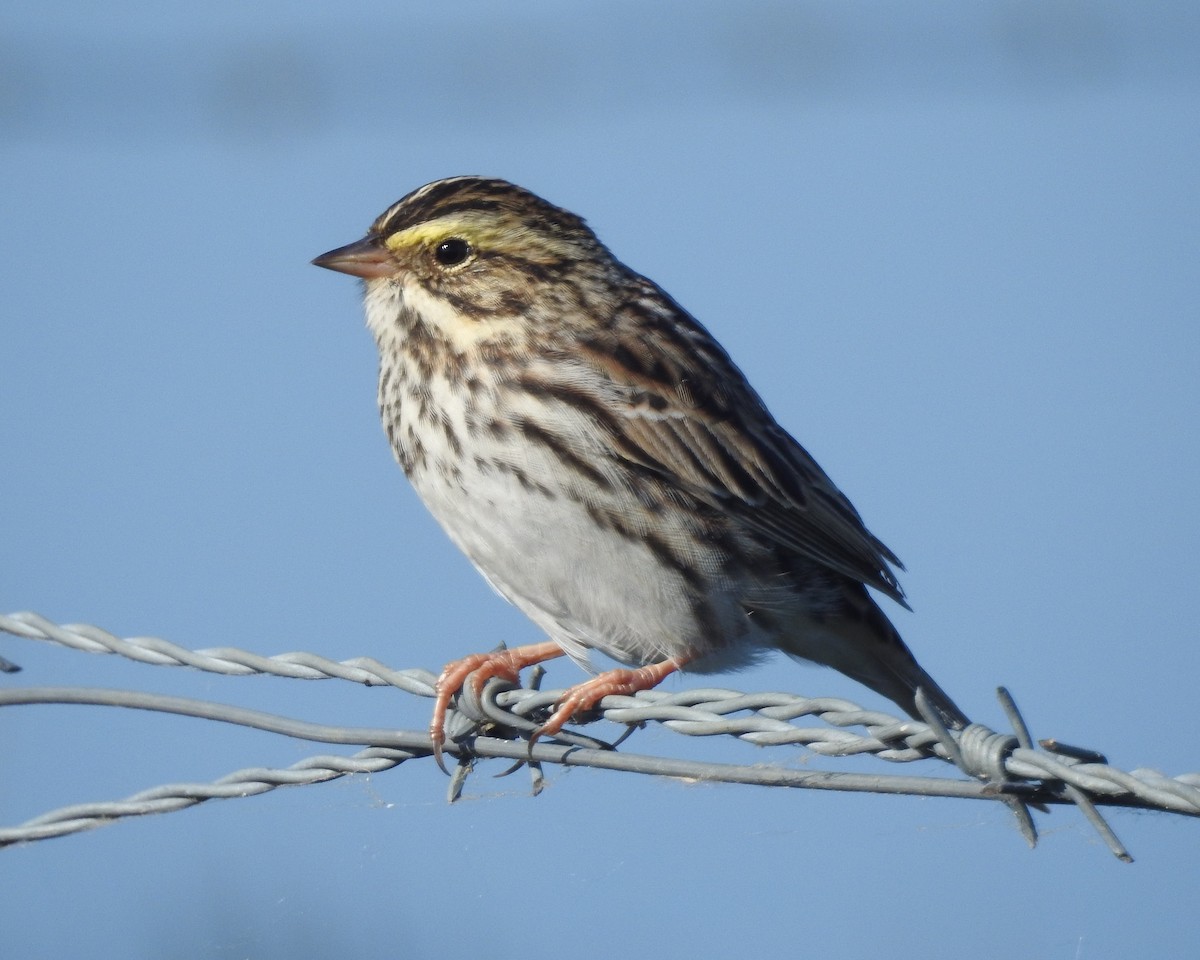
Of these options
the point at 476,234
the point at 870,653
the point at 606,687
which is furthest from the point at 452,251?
the point at 870,653

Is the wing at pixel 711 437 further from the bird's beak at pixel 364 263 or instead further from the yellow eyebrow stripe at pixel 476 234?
the bird's beak at pixel 364 263

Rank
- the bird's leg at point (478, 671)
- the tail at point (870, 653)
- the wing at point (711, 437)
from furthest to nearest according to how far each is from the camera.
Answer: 1. the tail at point (870, 653)
2. the wing at point (711, 437)
3. the bird's leg at point (478, 671)

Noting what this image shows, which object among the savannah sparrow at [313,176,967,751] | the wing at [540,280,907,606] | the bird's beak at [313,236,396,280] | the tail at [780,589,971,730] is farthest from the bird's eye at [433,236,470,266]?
the tail at [780,589,971,730]

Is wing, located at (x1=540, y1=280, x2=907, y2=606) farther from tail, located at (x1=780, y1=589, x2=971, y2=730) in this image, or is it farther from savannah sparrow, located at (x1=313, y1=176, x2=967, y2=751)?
tail, located at (x1=780, y1=589, x2=971, y2=730)

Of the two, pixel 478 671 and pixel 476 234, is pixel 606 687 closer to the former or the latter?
pixel 478 671

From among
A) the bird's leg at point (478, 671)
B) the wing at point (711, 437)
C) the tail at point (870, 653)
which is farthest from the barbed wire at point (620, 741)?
the tail at point (870, 653)

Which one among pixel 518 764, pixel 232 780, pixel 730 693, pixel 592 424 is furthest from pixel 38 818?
pixel 592 424

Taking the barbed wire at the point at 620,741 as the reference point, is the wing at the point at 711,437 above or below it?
above

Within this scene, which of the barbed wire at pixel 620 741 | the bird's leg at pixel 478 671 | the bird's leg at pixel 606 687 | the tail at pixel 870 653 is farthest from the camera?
the tail at pixel 870 653
